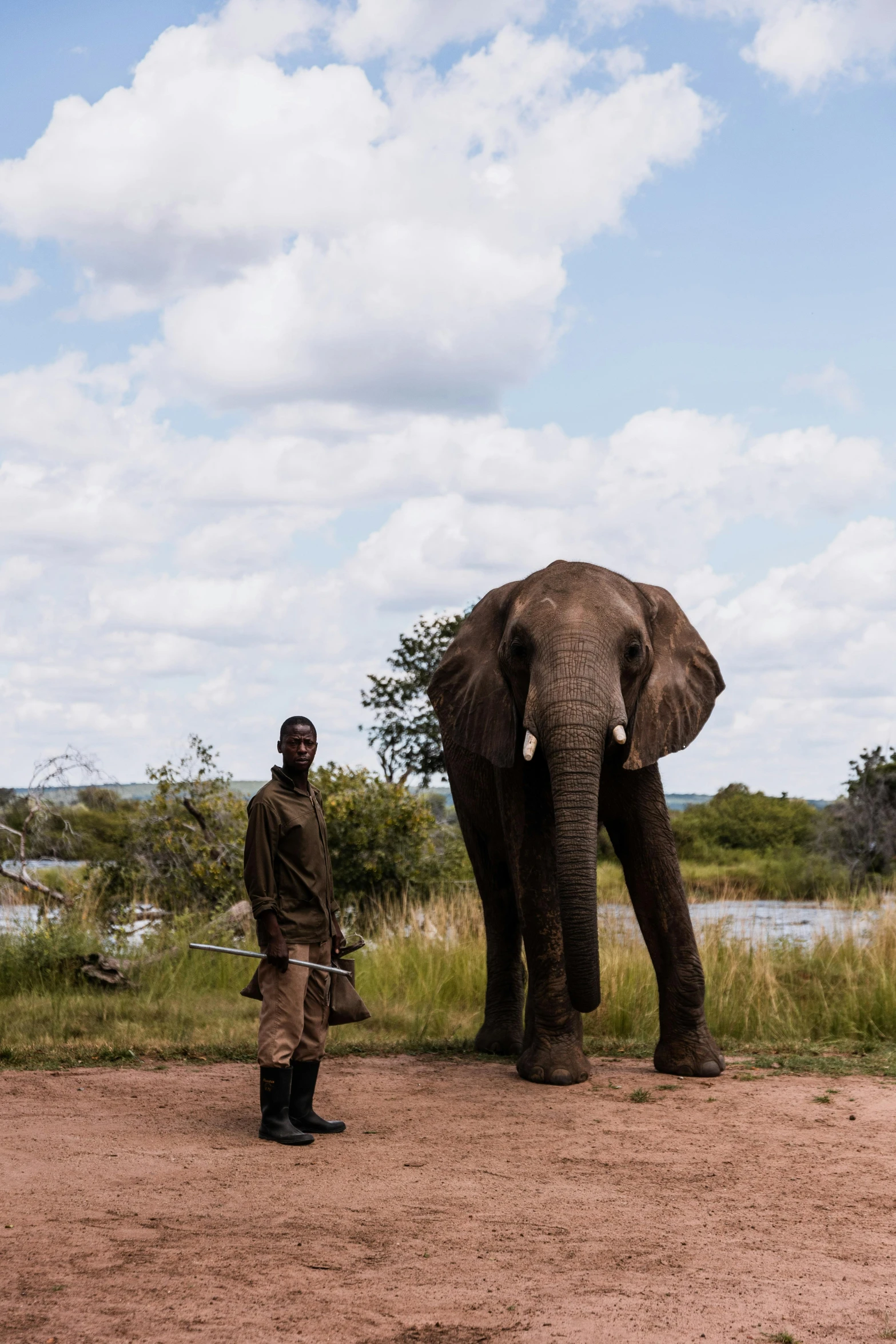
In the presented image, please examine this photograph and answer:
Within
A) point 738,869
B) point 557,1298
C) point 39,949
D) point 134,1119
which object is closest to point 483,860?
point 134,1119

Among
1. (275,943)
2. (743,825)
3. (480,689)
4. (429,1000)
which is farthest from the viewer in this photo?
(743,825)

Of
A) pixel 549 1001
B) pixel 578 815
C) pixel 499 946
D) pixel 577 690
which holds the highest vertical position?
pixel 577 690

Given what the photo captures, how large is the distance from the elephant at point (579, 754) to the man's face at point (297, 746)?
4.36 ft

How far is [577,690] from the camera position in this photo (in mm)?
7539

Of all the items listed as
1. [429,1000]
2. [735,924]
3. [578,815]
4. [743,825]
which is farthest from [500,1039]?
[743,825]

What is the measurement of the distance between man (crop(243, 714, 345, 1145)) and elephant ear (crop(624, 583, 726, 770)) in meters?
2.10

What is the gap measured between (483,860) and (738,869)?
92.6 ft

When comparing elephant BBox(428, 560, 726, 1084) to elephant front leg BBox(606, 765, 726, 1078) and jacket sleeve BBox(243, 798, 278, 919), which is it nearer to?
elephant front leg BBox(606, 765, 726, 1078)

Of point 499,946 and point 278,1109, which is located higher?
point 499,946

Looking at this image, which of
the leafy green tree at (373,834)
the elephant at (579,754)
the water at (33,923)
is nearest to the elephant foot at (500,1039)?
the elephant at (579,754)

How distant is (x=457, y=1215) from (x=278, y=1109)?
62.2 inches

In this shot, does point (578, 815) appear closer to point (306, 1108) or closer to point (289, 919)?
point (289, 919)

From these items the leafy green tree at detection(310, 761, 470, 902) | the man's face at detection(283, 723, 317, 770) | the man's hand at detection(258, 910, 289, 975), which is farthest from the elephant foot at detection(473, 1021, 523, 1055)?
the leafy green tree at detection(310, 761, 470, 902)

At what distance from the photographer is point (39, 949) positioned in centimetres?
1252
